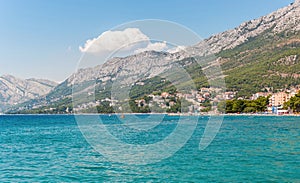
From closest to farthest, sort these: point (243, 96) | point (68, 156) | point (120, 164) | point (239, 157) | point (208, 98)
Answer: point (120, 164), point (239, 157), point (68, 156), point (208, 98), point (243, 96)

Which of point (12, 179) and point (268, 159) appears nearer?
point (12, 179)

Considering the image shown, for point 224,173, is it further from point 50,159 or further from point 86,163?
point 50,159

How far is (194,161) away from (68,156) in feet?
28.5

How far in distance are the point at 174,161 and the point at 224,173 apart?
14.8ft

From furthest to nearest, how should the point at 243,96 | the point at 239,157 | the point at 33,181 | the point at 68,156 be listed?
the point at 243,96
the point at 68,156
the point at 239,157
the point at 33,181

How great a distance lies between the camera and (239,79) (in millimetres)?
174125

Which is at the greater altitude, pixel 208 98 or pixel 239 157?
pixel 208 98

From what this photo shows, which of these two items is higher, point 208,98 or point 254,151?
point 208,98

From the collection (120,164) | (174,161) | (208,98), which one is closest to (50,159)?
(120,164)

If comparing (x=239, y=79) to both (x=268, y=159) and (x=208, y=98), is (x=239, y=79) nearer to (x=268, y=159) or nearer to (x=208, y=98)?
(x=208, y=98)

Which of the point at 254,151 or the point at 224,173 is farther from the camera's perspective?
the point at 254,151

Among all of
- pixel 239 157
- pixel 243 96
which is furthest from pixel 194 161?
pixel 243 96

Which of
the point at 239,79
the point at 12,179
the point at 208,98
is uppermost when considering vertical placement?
the point at 239,79

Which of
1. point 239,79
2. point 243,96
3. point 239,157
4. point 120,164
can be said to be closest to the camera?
point 120,164
